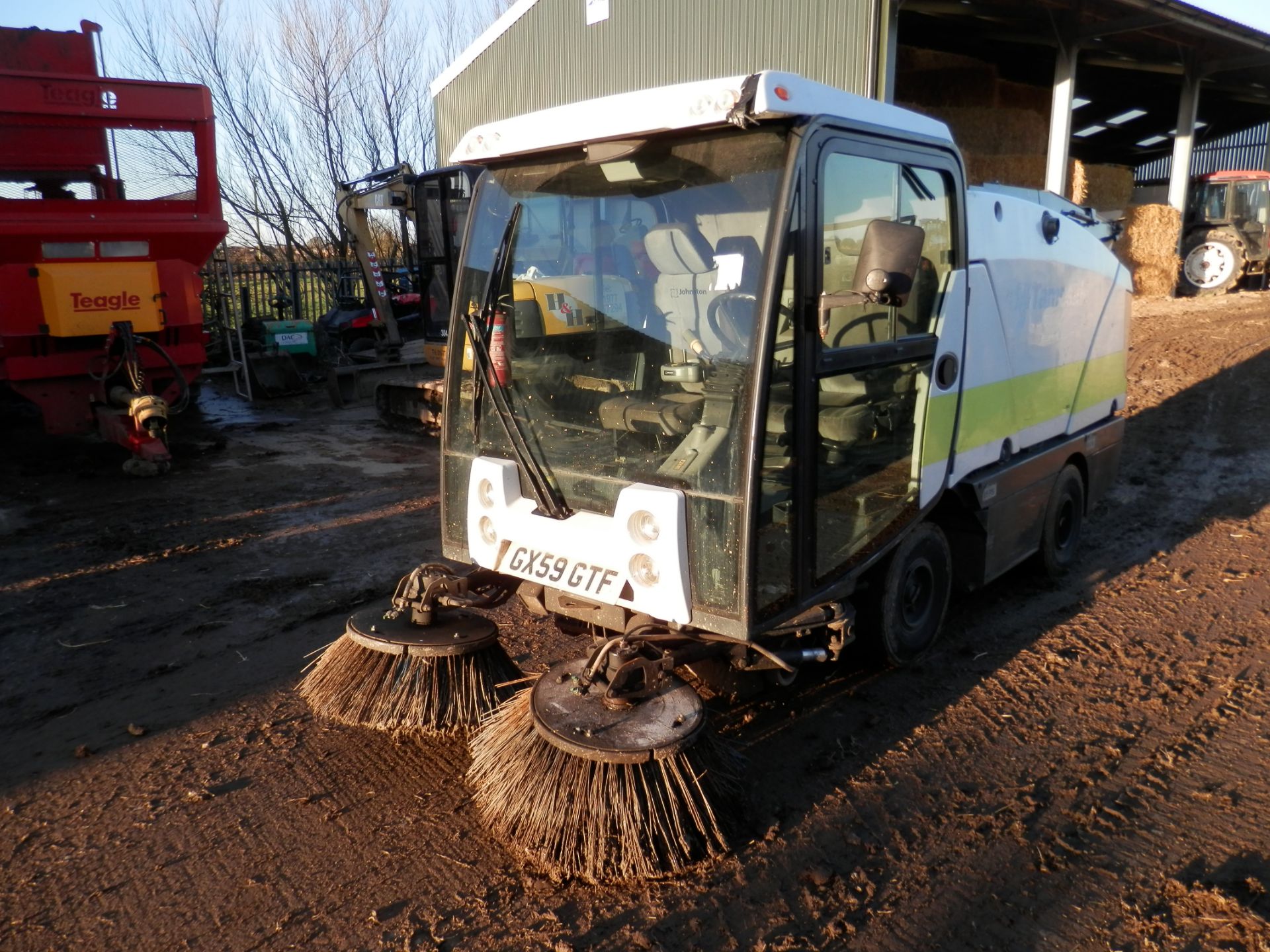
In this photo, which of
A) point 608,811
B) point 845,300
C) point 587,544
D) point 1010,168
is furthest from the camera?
point 1010,168

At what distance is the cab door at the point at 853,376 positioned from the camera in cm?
297

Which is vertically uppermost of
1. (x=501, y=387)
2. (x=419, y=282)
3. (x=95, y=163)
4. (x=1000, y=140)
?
(x=1000, y=140)

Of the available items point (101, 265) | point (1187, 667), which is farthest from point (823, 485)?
point (101, 265)

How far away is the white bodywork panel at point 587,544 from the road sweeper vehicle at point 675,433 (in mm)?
10

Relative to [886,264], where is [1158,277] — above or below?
below

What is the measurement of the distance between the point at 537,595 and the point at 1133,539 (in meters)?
4.43

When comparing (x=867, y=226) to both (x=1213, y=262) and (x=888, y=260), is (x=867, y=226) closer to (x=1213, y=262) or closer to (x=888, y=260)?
(x=888, y=260)

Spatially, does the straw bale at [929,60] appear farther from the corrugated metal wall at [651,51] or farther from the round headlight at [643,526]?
the round headlight at [643,526]

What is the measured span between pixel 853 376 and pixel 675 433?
27.5 inches

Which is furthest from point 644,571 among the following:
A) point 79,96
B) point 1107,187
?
point 1107,187

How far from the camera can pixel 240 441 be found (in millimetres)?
9500

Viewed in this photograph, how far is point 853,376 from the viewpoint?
3.33 metres

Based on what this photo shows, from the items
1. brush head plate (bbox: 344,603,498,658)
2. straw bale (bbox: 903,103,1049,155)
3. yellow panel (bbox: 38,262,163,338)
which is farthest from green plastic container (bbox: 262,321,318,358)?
brush head plate (bbox: 344,603,498,658)

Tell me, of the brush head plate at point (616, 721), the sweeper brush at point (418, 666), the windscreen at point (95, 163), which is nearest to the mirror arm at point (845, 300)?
the brush head plate at point (616, 721)
